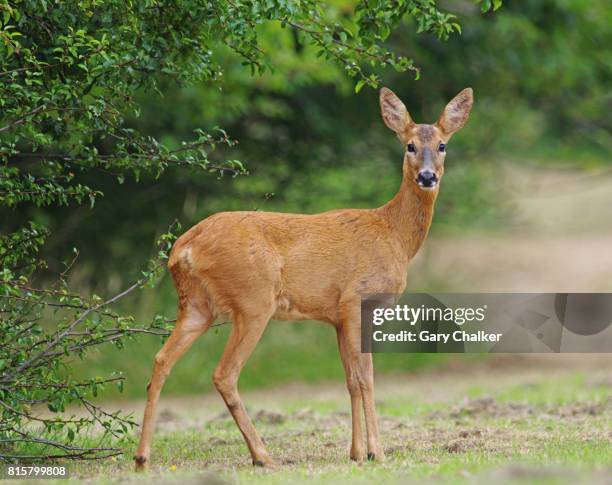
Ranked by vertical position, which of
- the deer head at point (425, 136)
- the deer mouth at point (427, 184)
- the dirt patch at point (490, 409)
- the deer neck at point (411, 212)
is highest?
the deer head at point (425, 136)

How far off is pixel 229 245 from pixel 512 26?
31.7 ft

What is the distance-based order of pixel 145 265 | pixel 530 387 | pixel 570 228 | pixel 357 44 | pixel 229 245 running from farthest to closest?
pixel 570 228
pixel 145 265
pixel 530 387
pixel 357 44
pixel 229 245

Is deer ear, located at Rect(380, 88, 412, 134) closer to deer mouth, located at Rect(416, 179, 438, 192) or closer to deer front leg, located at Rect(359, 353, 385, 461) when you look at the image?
deer mouth, located at Rect(416, 179, 438, 192)

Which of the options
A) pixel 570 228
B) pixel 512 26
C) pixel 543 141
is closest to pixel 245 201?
pixel 512 26

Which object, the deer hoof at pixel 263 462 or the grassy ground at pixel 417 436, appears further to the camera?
the deer hoof at pixel 263 462

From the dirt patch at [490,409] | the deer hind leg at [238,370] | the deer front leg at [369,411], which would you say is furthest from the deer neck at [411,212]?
the dirt patch at [490,409]

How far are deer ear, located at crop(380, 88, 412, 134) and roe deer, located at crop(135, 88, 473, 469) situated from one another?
6.8 inches

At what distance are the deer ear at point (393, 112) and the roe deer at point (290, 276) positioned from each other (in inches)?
6.8

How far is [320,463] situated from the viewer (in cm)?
759

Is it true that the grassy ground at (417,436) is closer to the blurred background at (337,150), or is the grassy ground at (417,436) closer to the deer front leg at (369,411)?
the deer front leg at (369,411)

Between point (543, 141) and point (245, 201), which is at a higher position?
point (543, 141)

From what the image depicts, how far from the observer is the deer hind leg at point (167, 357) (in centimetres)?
723

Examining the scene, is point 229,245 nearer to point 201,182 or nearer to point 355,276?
point 355,276

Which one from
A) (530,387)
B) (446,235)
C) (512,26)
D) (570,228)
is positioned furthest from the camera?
(570,228)
